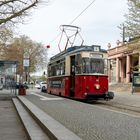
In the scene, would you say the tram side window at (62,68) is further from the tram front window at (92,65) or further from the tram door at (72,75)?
the tram front window at (92,65)

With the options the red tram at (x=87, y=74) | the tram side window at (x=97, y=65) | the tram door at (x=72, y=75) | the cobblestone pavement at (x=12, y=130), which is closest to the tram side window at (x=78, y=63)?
the red tram at (x=87, y=74)

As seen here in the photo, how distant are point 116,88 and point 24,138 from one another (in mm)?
49239

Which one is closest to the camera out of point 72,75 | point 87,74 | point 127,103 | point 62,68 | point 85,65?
point 87,74

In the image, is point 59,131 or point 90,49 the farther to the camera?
point 90,49

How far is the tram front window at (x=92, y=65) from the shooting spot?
2852cm

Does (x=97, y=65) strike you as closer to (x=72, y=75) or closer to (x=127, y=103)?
(x=72, y=75)

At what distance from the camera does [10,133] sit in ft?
44.7

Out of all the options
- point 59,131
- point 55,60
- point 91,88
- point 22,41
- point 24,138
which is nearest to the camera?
point 59,131

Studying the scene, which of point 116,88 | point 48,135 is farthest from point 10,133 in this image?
point 116,88

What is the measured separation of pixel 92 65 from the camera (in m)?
28.6

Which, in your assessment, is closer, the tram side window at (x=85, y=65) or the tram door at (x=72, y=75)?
the tram side window at (x=85, y=65)

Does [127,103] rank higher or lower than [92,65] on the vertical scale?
lower

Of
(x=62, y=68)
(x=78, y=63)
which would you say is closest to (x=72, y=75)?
(x=78, y=63)

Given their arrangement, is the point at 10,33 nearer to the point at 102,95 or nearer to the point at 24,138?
the point at 102,95
